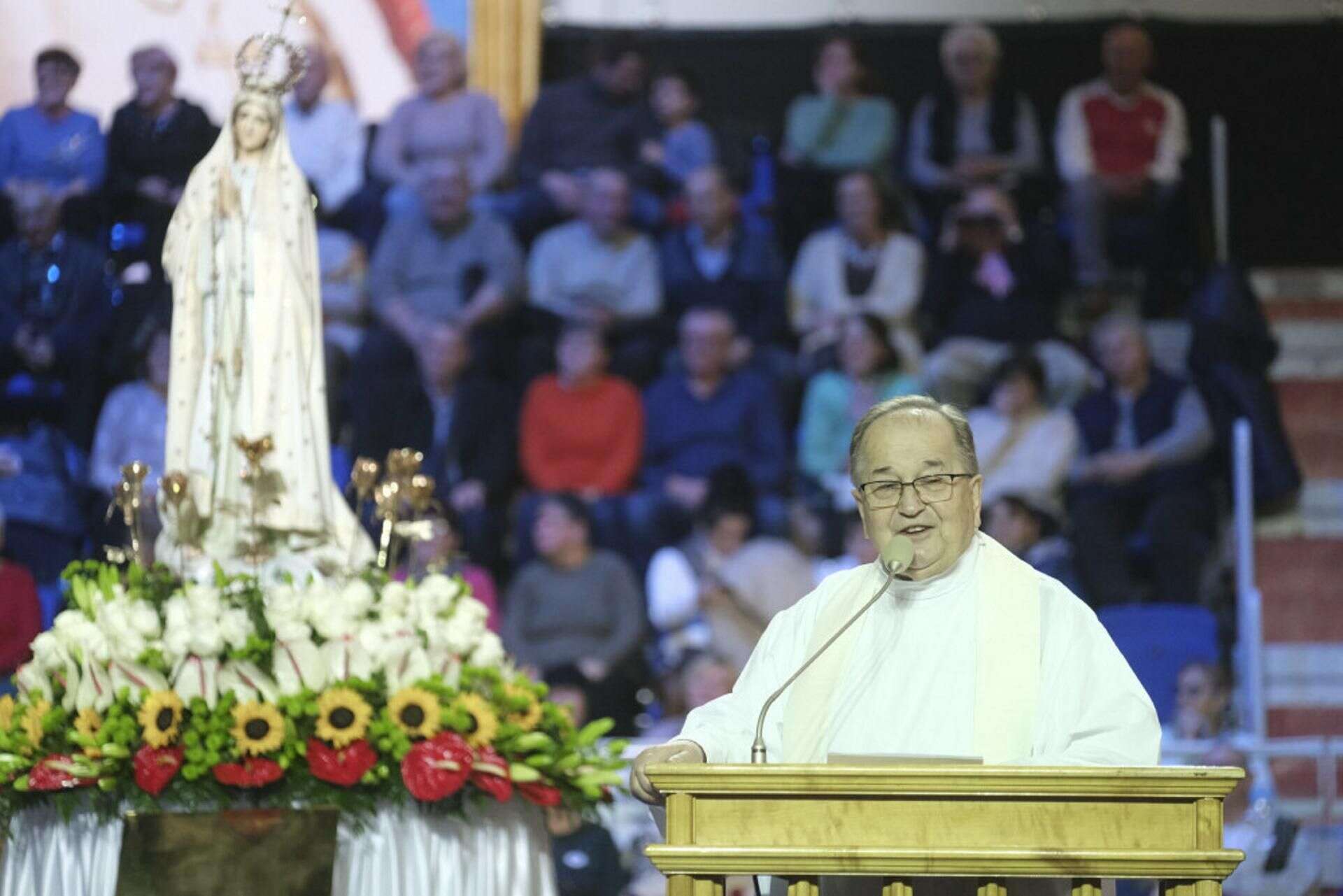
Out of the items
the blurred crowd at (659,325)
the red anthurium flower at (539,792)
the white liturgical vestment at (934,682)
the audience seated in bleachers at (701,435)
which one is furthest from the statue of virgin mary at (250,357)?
the audience seated in bleachers at (701,435)

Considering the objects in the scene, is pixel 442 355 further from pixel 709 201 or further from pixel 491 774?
pixel 491 774

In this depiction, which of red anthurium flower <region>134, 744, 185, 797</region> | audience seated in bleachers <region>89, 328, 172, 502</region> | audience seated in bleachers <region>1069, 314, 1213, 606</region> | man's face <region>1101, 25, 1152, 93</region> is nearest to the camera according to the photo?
red anthurium flower <region>134, 744, 185, 797</region>

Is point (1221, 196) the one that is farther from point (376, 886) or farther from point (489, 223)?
point (376, 886)

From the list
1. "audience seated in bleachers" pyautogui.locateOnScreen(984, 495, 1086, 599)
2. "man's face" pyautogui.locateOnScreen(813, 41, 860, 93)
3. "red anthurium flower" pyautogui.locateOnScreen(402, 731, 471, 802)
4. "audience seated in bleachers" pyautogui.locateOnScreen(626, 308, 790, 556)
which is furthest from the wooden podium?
"man's face" pyautogui.locateOnScreen(813, 41, 860, 93)

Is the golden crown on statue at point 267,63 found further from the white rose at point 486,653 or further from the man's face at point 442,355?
the man's face at point 442,355

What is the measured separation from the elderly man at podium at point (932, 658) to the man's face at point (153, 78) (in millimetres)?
6726

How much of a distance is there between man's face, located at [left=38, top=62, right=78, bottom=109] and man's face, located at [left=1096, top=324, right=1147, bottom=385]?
482cm

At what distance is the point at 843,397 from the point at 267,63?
13.2ft

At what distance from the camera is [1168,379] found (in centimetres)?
868

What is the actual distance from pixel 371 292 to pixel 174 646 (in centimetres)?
511

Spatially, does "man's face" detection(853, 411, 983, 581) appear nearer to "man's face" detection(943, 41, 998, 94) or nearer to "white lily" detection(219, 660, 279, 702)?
"white lily" detection(219, 660, 279, 702)

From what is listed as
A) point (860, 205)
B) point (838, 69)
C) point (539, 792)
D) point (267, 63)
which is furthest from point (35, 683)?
point (838, 69)

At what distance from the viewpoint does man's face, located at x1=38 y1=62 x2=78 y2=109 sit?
9.50 metres

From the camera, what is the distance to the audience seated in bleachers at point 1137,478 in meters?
8.26
